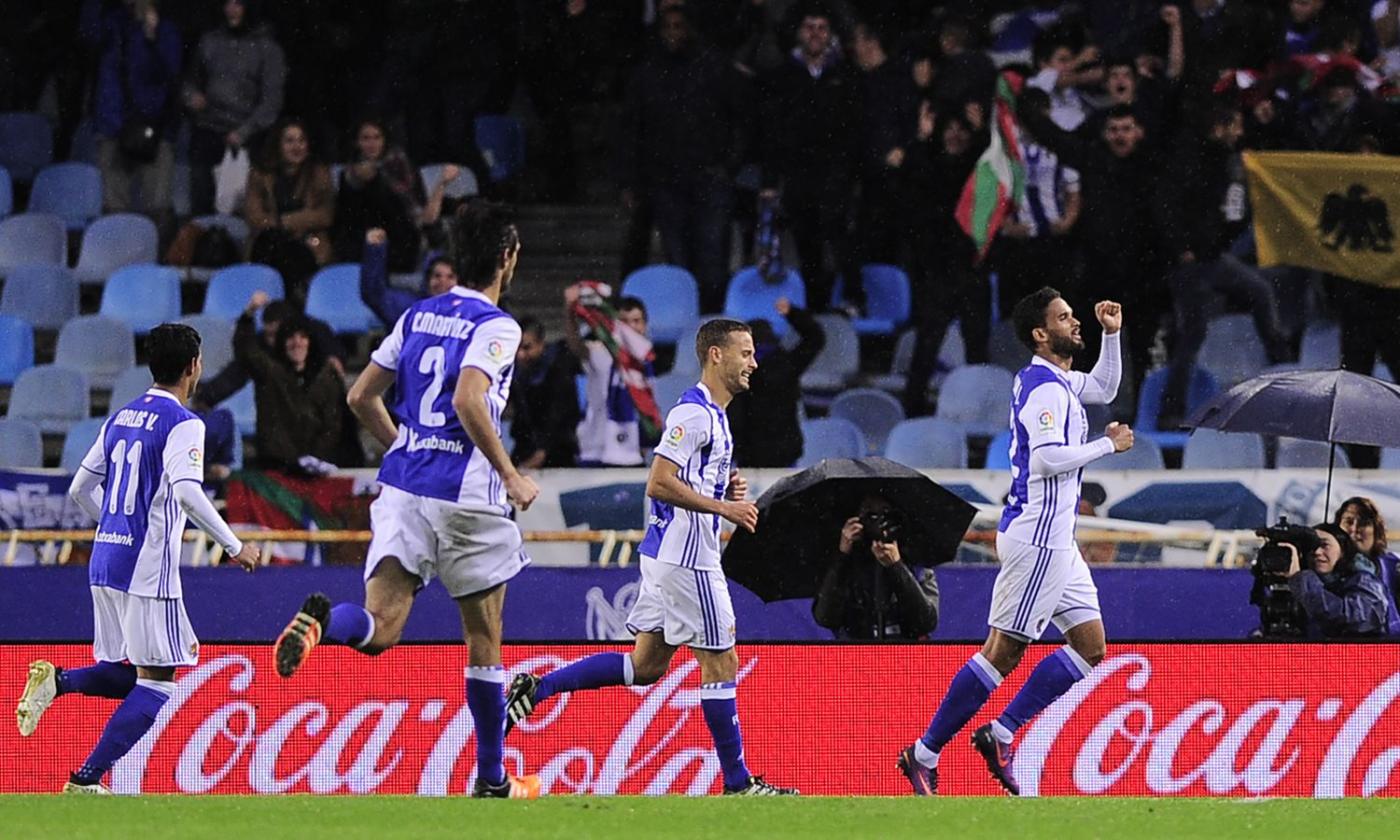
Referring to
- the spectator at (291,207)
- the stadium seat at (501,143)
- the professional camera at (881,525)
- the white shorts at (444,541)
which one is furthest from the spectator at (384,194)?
the white shorts at (444,541)

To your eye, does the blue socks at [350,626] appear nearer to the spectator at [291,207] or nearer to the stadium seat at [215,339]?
the stadium seat at [215,339]

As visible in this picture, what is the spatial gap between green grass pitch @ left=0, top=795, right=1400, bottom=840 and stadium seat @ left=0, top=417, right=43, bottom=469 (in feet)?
24.3

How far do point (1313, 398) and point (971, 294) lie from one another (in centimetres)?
449

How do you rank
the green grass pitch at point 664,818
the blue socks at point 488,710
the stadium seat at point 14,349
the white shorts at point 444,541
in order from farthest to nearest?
the stadium seat at point 14,349 → the blue socks at point 488,710 → the white shorts at point 444,541 → the green grass pitch at point 664,818

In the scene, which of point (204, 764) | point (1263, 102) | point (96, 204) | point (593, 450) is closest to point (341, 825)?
point (204, 764)

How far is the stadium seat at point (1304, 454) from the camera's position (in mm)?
14969

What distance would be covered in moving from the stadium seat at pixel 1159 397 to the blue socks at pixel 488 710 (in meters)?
8.39

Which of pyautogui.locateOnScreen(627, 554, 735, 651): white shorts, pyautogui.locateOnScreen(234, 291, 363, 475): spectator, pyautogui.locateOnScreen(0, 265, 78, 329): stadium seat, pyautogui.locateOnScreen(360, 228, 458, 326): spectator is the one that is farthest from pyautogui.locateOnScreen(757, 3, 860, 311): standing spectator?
pyautogui.locateOnScreen(627, 554, 735, 651): white shorts

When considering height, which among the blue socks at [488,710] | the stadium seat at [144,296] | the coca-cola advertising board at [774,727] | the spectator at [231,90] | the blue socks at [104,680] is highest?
the spectator at [231,90]

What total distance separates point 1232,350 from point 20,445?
7838mm

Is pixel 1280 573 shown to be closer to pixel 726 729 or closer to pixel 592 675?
pixel 726 729

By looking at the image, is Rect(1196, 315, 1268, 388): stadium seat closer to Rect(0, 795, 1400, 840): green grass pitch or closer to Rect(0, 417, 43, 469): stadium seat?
Rect(0, 417, 43, 469): stadium seat

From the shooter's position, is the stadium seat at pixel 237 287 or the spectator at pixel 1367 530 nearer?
the spectator at pixel 1367 530

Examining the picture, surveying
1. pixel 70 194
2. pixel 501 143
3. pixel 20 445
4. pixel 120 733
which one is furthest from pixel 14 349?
pixel 120 733
